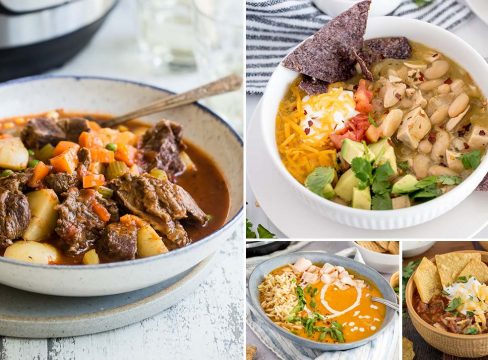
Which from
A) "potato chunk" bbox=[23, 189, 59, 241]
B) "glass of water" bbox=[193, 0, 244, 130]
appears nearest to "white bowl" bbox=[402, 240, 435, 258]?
"potato chunk" bbox=[23, 189, 59, 241]

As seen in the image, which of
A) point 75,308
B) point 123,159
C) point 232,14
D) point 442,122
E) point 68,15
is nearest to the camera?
point 442,122

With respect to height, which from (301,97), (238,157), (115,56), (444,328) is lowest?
(115,56)

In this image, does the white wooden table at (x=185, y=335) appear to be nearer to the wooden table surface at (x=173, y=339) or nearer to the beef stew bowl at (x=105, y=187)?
the wooden table surface at (x=173, y=339)

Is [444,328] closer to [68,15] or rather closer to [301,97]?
[301,97]

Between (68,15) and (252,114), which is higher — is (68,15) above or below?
below

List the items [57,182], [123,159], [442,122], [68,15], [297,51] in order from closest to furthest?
1. [442,122]
2. [297,51]
3. [57,182]
4. [123,159]
5. [68,15]

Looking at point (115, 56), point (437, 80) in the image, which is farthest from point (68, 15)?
point (437, 80)
